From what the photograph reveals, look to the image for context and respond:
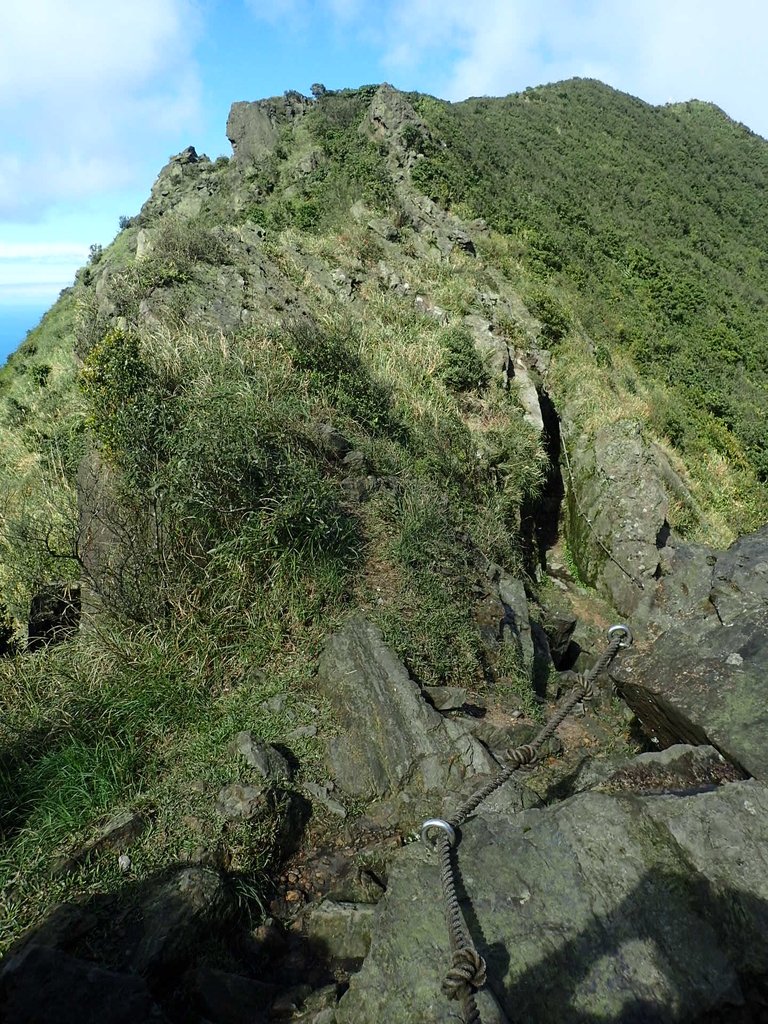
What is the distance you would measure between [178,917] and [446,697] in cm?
223

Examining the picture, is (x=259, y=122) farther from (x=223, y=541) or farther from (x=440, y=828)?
(x=440, y=828)

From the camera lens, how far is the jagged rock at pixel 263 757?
378 centimetres

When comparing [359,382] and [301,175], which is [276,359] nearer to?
[359,382]

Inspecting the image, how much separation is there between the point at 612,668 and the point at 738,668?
90 centimetres

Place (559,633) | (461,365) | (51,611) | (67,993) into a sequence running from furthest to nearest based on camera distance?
(461,365) < (559,633) < (51,611) < (67,993)

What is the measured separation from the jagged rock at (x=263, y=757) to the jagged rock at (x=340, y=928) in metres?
0.78

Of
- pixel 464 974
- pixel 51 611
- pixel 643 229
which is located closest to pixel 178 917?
pixel 464 974

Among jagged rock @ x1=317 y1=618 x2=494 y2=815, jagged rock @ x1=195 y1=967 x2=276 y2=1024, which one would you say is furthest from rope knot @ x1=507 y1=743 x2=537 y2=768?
jagged rock @ x1=195 y1=967 x2=276 y2=1024

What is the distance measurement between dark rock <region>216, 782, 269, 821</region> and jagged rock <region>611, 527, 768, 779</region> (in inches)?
100

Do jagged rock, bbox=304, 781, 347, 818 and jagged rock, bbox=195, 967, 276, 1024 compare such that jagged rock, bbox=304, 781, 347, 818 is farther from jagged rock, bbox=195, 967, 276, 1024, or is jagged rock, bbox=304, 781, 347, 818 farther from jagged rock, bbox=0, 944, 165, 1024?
jagged rock, bbox=0, 944, 165, 1024

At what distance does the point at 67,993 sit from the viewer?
250cm

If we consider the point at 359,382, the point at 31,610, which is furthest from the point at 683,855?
the point at 359,382

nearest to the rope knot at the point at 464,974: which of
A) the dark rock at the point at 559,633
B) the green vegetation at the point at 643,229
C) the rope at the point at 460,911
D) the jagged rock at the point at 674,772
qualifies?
the rope at the point at 460,911

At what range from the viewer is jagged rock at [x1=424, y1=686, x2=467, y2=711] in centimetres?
455
